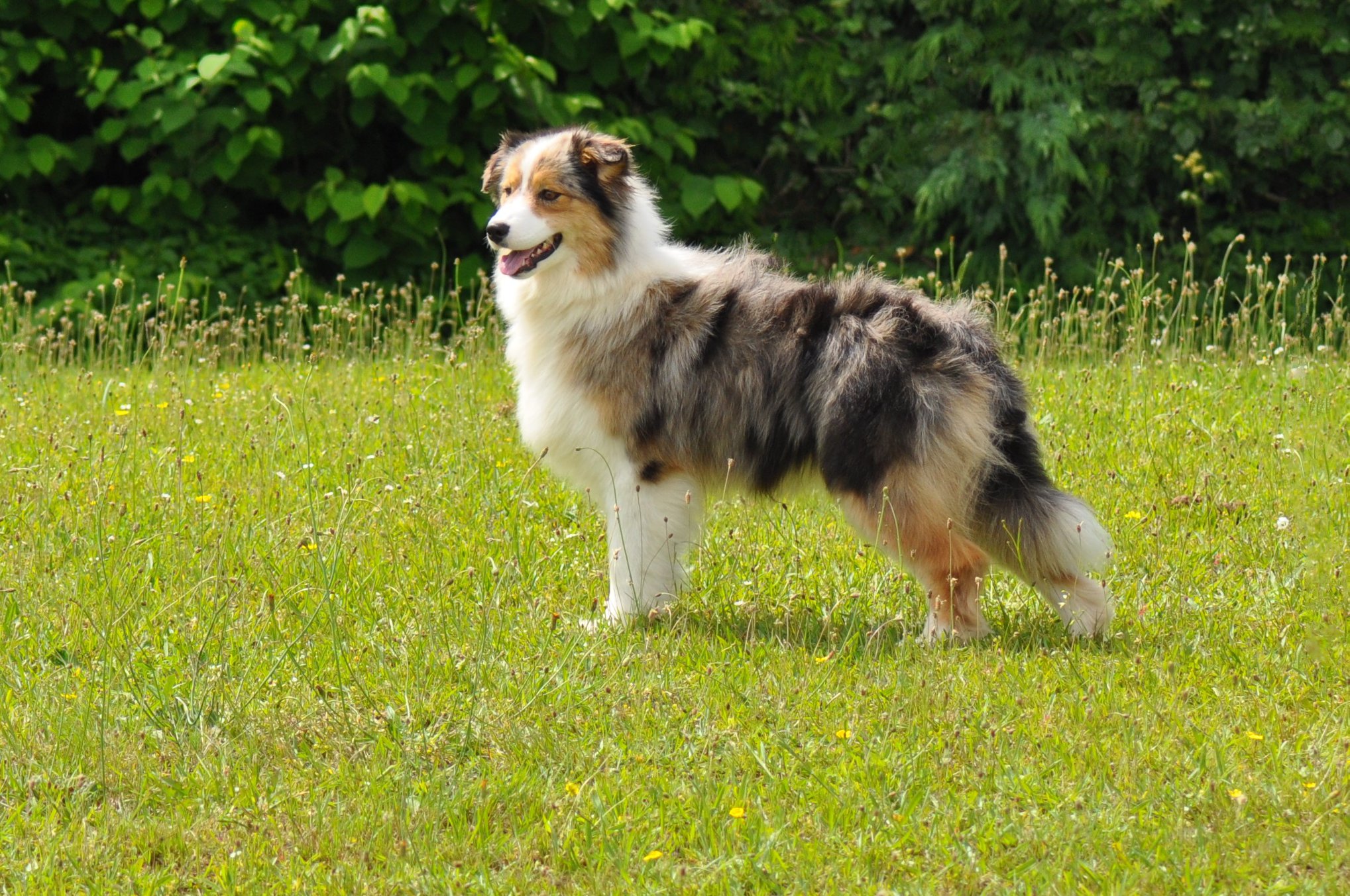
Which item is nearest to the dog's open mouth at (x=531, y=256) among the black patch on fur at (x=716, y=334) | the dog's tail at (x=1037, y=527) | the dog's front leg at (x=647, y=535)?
the black patch on fur at (x=716, y=334)

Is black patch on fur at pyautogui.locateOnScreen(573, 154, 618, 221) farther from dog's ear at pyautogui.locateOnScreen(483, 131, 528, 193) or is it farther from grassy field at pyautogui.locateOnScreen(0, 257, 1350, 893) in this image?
grassy field at pyautogui.locateOnScreen(0, 257, 1350, 893)

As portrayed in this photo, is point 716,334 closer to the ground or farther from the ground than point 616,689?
farther from the ground

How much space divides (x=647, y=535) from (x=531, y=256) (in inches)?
36.9

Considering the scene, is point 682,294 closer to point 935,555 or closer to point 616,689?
point 935,555

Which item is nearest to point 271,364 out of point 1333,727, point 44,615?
Result: point 44,615

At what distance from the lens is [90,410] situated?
664cm

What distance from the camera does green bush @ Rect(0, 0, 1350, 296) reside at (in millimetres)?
8820

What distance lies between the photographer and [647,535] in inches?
177

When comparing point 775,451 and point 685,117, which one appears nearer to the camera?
point 775,451

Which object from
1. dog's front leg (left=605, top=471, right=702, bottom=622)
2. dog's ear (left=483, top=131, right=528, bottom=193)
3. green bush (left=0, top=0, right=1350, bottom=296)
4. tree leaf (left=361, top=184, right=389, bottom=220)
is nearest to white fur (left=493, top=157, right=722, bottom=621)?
dog's front leg (left=605, top=471, right=702, bottom=622)

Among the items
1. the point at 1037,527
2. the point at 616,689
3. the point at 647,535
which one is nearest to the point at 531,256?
the point at 647,535

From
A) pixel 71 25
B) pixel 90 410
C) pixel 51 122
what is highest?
pixel 71 25

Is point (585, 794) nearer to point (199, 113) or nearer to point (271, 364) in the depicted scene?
point (271, 364)

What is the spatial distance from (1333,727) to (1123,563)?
4.66 ft
